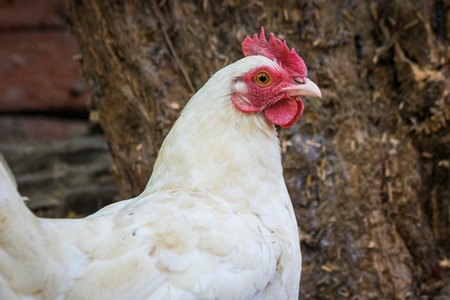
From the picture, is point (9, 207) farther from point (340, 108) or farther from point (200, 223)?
point (340, 108)

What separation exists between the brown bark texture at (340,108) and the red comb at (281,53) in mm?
931

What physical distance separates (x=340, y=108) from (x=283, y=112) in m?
1.20

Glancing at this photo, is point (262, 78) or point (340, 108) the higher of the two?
point (262, 78)

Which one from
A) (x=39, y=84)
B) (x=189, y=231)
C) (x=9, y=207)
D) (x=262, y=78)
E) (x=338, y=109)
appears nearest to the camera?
(x=9, y=207)

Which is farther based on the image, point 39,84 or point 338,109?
point 39,84

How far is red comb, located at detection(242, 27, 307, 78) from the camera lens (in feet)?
9.74

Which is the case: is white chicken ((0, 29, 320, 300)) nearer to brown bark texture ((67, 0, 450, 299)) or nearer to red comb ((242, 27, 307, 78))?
red comb ((242, 27, 307, 78))

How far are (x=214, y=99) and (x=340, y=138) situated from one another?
4.67 feet

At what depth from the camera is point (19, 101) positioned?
360 inches

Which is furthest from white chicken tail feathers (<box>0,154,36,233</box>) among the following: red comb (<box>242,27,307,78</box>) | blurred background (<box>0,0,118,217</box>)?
blurred background (<box>0,0,118,217</box>)

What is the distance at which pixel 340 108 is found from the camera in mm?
4078

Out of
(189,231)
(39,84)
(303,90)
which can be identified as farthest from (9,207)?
(39,84)

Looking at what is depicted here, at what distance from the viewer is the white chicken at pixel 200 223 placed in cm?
225

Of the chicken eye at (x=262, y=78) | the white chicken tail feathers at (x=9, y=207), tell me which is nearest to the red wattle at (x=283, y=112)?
the chicken eye at (x=262, y=78)
